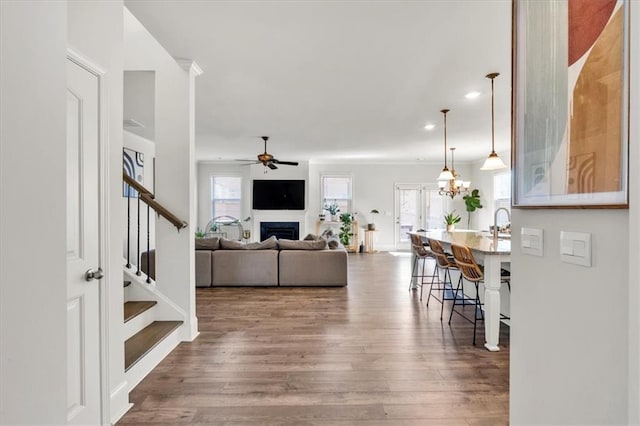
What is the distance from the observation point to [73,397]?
1.49 m

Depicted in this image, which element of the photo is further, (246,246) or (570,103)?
(246,246)

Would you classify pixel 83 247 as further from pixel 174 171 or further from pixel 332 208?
pixel 332 208

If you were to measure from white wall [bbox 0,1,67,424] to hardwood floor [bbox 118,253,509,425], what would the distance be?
137 cm

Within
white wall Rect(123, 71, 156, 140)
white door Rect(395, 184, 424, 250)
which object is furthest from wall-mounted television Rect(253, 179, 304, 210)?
white wall Rect(123, 71, 156, 140)

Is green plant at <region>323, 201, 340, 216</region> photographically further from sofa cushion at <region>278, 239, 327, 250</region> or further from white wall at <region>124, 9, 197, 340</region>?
white wall at <region>124, 9, 197, 340</region>

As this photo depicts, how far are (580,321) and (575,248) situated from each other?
0.26 m

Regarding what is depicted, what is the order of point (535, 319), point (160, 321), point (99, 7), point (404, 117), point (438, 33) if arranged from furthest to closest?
point (404, 117) < point (160, 321) < point (438, 33) < point (99, 7) < point (535, 319)

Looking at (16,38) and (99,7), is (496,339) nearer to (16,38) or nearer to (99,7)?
(16,38)

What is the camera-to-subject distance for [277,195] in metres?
8.70

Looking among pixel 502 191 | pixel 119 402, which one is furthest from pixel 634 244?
pixel 502 191

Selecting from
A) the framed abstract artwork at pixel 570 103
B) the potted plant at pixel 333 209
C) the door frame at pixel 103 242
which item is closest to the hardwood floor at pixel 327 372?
the door frame at pixel 103 242

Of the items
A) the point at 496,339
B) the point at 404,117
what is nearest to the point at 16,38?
the point at 496,339

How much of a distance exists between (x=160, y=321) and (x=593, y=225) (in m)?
3.13

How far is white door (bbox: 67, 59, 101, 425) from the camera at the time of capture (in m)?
1.46
